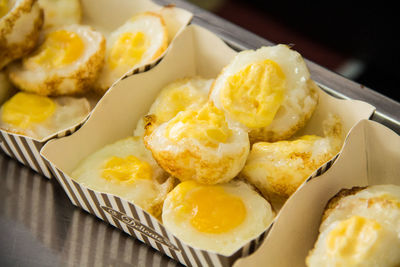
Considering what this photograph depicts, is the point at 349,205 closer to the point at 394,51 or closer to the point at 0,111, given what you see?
the point at 0,111

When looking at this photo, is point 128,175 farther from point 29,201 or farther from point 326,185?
point 326,185

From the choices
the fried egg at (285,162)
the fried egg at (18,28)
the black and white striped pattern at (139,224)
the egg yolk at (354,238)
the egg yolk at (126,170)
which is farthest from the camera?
the fried egg at (18,28)

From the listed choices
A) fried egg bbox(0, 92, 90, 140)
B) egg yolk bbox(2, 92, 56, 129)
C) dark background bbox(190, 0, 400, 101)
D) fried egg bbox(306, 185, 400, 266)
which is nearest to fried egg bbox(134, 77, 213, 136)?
fried egg bbox(0, 92, 90, 140)

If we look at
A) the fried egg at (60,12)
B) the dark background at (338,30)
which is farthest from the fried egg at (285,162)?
the dark background at (338,30)

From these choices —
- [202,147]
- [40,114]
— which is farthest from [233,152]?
[40,114]

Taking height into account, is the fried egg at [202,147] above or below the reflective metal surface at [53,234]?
above

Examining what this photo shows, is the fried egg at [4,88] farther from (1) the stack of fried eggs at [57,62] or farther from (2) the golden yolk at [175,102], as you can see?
(2) the golden yolk at [175,102]
